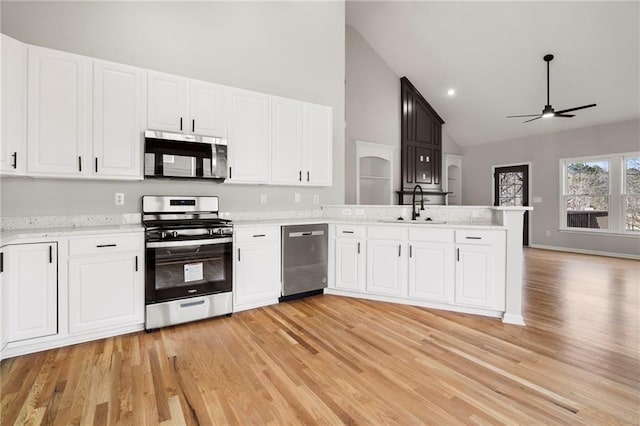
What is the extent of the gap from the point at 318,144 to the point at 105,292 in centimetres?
279

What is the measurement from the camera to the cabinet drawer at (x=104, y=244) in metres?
2.41

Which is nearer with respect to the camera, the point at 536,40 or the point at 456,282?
the point at 456,282

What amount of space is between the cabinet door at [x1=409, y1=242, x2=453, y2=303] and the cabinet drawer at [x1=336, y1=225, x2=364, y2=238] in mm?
588

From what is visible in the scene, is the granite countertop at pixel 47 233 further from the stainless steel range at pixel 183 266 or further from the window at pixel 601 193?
the window at pixel 601 193

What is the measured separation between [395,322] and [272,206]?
81.4 inches

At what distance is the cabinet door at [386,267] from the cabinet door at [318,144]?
1154 mm

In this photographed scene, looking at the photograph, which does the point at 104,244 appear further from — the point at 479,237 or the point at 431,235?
the point at 479,237

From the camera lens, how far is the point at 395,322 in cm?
290

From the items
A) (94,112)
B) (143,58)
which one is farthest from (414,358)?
(143,58)

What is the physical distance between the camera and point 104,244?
250cm

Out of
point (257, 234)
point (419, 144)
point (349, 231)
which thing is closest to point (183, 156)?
point (257, 234)

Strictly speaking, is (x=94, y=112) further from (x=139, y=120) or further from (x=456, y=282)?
(x=456, y=282)

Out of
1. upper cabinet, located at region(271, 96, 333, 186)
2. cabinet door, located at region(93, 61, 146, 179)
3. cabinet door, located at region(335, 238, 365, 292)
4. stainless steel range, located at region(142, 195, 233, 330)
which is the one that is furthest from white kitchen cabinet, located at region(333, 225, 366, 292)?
cabinet door, located at region(93, 61, 146, 179)

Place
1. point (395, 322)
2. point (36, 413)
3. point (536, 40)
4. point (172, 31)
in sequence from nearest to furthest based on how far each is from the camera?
point (36, 413), point (395, 322), point (172, 31), point (536, 40)
